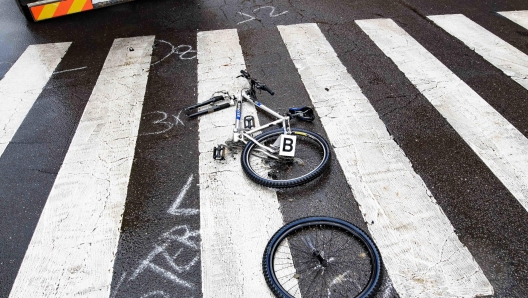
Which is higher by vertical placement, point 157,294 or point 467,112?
point 157,294

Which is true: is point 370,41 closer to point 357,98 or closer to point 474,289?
point 357,98

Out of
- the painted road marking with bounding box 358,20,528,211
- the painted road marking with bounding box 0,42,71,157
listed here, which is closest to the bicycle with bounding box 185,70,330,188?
the painted road marking with bounding box 358,20,528,211

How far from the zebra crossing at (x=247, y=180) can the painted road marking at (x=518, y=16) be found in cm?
149

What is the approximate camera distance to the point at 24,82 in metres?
6.97

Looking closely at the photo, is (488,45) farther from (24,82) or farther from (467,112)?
(24,82)

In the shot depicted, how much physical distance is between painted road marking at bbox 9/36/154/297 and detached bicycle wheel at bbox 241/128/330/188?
61.8 inches

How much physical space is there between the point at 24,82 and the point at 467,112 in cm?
733

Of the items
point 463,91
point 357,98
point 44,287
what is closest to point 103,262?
point 44,287

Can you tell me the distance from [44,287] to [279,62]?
515cm

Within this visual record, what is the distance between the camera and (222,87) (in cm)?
656

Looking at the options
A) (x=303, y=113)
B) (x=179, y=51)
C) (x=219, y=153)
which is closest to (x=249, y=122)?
(x=219, y=153)

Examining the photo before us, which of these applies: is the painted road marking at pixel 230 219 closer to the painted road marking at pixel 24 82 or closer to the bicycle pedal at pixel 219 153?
the bicycle pedal at pixel 219 153

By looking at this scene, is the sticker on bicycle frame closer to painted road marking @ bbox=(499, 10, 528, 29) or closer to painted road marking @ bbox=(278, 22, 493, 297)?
painted road marking @ bbox=(278, 22, 493, 297)

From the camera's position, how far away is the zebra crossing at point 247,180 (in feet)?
12.4
